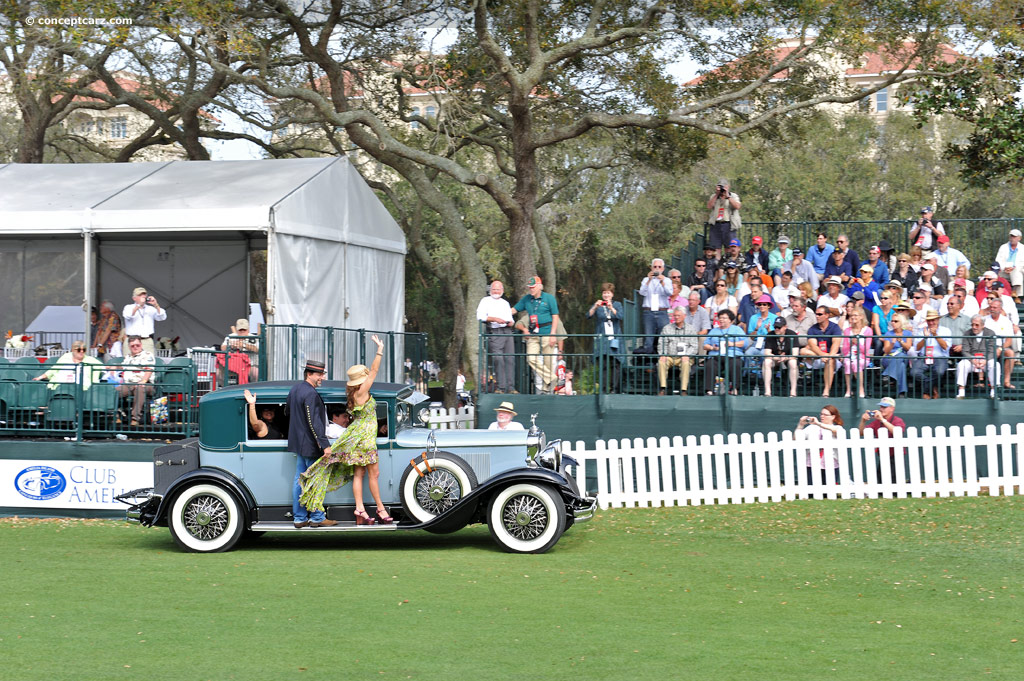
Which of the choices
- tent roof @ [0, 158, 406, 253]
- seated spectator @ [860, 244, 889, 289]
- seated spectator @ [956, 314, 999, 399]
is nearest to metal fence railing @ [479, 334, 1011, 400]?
seated spectator @ [956, 314, 999, 399]

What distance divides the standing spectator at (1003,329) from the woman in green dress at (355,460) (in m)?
9.37

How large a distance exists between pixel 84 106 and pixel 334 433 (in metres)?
19.4

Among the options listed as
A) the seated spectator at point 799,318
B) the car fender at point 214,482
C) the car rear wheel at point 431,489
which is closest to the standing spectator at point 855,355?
the seated spectator at point 799,318

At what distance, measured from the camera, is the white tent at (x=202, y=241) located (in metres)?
17.0

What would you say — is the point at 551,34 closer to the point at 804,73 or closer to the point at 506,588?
the point at 804,73

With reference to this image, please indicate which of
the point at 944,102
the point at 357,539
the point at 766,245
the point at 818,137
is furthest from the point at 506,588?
the point at 818,137

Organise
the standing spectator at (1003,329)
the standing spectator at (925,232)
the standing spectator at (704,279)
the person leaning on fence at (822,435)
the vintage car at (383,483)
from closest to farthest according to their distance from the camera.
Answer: the vintage car at (383,483)
the person leaning on fence at (822,435)
the standing spectator at (1003,329)
the standing spectator at (704,279)
the standing spectator at (925,232)

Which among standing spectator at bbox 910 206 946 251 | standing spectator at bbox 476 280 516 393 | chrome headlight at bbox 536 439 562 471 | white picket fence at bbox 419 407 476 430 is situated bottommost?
chrome headlight at bbox 536 439 562 471

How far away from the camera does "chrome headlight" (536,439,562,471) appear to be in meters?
12.1

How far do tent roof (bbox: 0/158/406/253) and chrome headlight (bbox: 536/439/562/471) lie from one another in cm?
649

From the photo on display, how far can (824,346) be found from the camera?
16.7m

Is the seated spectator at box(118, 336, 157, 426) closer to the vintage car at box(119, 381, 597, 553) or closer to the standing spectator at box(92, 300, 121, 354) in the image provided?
the standing spectator at box(92, 300, 121, 354)

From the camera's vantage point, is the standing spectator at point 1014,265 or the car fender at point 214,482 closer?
the car fender at point 214,482

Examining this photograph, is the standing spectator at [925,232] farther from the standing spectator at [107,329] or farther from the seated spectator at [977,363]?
the standing spectator at [107,329]
